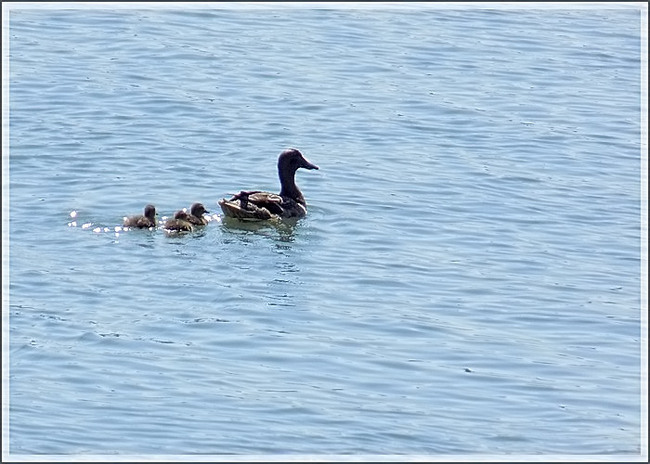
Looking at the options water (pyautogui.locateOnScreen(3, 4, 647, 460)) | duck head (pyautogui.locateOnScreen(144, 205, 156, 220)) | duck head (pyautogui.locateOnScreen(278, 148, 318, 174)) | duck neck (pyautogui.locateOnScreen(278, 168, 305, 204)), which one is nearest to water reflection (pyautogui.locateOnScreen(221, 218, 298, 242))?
water (pyautogui.locateOnScreen(3, 4, 647, 460))

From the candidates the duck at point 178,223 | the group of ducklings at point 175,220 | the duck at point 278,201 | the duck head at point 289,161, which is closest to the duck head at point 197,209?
the group of ducklings at point 175,220

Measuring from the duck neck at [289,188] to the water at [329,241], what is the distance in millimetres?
470

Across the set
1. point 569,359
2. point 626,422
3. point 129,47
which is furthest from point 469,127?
point 626,422

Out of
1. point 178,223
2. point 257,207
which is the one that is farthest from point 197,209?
point 257,207

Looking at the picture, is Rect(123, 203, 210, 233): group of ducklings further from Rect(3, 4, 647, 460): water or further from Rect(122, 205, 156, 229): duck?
Rect(3, 4, 647, 460): water

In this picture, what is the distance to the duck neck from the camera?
661 inches

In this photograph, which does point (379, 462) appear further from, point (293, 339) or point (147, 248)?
point (147, 248)

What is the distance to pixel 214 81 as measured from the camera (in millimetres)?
22828

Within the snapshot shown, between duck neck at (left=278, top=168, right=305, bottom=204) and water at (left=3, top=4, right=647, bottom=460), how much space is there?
1.54 feet

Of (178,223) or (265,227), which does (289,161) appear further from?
(178,223)

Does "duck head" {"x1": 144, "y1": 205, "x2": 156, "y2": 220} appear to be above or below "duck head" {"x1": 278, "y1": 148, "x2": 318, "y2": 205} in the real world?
below

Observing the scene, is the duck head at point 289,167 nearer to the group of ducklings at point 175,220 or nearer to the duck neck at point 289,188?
the duck neck at point 289,188

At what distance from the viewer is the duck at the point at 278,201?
1600 centimetres

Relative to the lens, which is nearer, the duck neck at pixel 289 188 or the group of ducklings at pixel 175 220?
the group of ducklings at pixel 175 220
